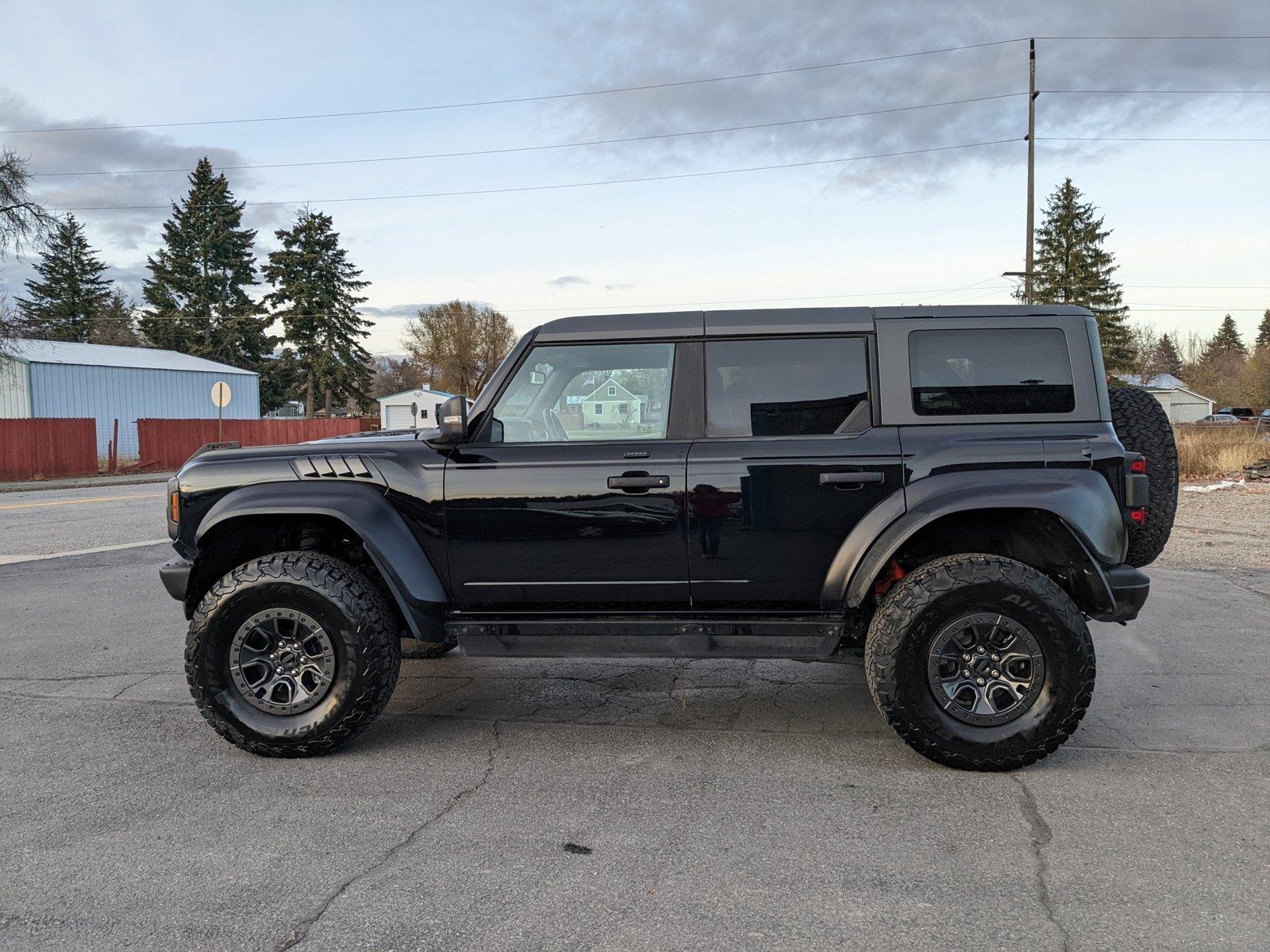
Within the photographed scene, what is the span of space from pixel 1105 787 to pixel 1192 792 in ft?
1.00

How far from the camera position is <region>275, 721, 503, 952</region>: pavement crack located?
267cm

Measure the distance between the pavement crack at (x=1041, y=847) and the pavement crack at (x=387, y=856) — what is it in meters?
2.04

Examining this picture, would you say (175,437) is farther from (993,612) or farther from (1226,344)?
(1226,344)

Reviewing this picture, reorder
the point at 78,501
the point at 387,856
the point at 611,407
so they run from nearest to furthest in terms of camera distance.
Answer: the point at 387,856, the point at 611,407, the point at 78,501

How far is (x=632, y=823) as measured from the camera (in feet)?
11.3

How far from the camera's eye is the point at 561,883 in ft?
9.71

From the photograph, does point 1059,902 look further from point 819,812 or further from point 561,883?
point 561,883

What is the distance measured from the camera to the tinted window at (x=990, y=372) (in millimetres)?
4125

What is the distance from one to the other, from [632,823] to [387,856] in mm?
860

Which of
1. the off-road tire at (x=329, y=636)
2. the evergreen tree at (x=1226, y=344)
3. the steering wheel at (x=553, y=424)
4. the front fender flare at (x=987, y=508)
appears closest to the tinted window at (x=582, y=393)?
the steering wheel at (x=553, y=424)

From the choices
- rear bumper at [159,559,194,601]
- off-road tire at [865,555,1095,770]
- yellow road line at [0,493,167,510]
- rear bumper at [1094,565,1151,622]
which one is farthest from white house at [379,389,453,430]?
rear bumper at [1094,565,1151,622]

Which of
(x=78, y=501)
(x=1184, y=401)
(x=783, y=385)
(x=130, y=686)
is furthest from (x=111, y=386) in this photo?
(x=1184, y=401)

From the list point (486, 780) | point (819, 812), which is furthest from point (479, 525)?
point (819, 812)

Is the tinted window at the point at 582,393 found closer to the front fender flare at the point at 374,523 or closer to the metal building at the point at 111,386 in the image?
the front fender flare at the point at 374,523
